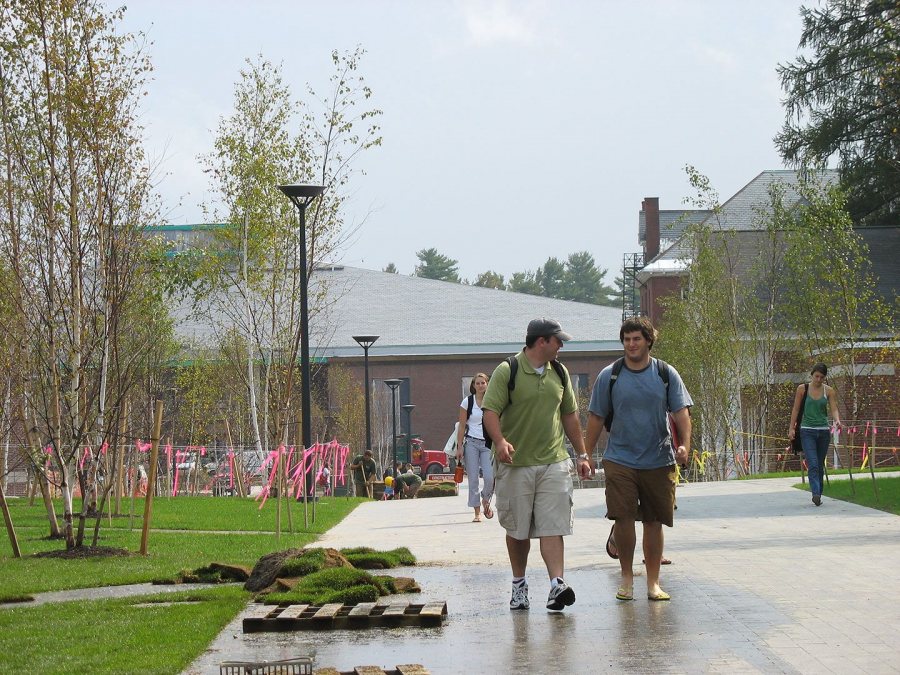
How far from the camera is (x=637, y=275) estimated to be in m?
67.8

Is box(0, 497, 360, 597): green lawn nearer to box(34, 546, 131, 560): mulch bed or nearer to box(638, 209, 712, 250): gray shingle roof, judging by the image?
box(34, 546, 131, 560): mulch bed

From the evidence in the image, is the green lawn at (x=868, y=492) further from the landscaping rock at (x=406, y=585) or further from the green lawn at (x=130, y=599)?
the landscaping rock at (x=406, y=585)

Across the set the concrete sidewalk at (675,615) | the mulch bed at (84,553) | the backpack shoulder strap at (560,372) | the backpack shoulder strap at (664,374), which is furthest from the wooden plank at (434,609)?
the mulch bed at (84,553)

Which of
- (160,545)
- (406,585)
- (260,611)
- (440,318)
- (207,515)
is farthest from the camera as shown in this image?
(440,318)

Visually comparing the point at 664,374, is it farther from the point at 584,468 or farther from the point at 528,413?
the point at 528,413

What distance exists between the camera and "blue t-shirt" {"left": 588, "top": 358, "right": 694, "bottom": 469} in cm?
930

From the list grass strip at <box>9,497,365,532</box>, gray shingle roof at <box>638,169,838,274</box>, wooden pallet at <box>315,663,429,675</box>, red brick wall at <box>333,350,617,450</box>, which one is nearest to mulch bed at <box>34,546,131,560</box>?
grass strip at <box>9,497,365,532</box>

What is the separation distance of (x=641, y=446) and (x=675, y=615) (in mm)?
1214

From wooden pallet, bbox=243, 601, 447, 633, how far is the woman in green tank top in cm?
1007

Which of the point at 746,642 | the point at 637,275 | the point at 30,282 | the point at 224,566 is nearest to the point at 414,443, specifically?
the point at 637,275

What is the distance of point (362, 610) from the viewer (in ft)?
29.0

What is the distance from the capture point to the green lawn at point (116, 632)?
736cm

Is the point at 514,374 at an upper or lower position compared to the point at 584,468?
upper

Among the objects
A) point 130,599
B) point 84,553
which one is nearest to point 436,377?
point 84,553
